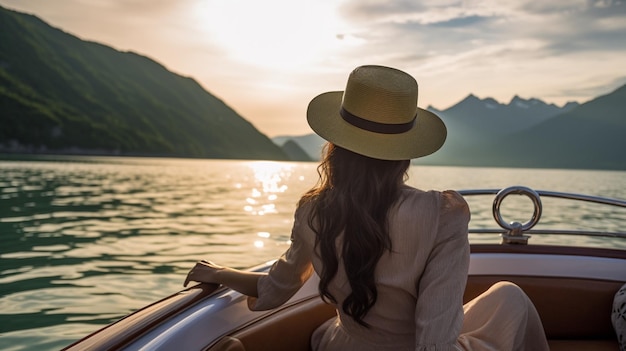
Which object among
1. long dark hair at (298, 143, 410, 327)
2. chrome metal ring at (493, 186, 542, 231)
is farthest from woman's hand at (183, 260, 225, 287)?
chrome metal ring at (493, 186, 542, 231)

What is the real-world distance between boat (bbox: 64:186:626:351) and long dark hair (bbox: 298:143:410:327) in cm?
32

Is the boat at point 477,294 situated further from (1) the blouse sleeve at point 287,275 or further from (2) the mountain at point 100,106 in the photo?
(2) the mountain at point 100,106

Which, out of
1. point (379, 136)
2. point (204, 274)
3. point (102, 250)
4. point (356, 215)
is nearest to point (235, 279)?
point (204, 274)

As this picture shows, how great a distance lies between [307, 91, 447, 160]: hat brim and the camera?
4.67 feet

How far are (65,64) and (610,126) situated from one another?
6198 inches

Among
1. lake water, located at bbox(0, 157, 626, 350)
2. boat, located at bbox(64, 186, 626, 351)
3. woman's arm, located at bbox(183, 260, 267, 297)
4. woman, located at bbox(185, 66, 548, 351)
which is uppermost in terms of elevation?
woman, located at bbox(185, 66, 548, 351)

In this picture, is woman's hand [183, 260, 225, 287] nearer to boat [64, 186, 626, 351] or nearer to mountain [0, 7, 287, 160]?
boat [64, 186, 626, 351]

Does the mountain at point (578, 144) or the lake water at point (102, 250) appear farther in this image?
the mountain at point (578, 144)

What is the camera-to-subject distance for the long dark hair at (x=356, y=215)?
4.67ft

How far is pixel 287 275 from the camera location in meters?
1.69

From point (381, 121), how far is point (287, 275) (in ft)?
1.68

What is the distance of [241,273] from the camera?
1.79 meters

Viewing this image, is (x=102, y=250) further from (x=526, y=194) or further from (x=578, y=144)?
(x=578, y=144)

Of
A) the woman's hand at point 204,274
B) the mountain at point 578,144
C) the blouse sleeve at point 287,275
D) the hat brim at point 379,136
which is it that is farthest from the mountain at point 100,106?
the hat brim at point 379,136
